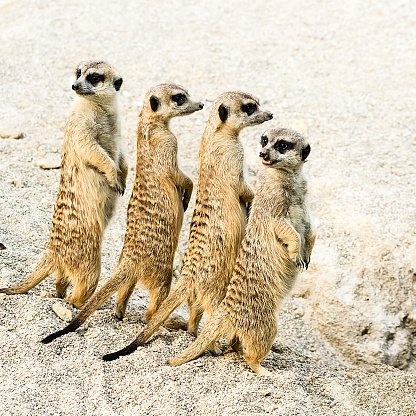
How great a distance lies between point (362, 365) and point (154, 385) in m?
1.51

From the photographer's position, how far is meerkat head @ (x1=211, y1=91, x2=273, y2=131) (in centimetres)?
307

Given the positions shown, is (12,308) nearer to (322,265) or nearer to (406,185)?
(322,265)

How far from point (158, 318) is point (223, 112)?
967mm

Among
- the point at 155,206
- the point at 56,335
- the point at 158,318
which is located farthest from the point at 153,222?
the point at 56,335

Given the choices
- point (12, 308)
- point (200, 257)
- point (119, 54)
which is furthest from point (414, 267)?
point (119, 54)

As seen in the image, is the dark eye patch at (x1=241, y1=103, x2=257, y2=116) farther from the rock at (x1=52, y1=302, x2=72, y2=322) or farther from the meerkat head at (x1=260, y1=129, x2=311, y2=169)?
the rock at (x1=52, y1=302, x2=72, y2=322)

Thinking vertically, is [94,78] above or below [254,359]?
above

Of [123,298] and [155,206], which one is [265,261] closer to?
[155,206]

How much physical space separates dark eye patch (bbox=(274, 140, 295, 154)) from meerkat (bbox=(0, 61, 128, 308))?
822 mm

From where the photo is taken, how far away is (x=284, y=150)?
2.87 metres

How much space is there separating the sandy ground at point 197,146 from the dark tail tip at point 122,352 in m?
0.03

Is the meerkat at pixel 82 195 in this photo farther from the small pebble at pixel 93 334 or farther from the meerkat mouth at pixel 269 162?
the meerkat mouth at pixel 269 162

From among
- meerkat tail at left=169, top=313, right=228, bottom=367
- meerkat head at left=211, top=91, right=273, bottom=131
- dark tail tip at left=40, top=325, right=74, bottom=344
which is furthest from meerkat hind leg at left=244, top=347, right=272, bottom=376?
meerkat head at left=211, top=91, right=273, bottom=131

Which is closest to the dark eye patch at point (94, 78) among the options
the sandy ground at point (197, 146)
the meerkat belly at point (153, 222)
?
the meerkat belly at point (153, 222)
